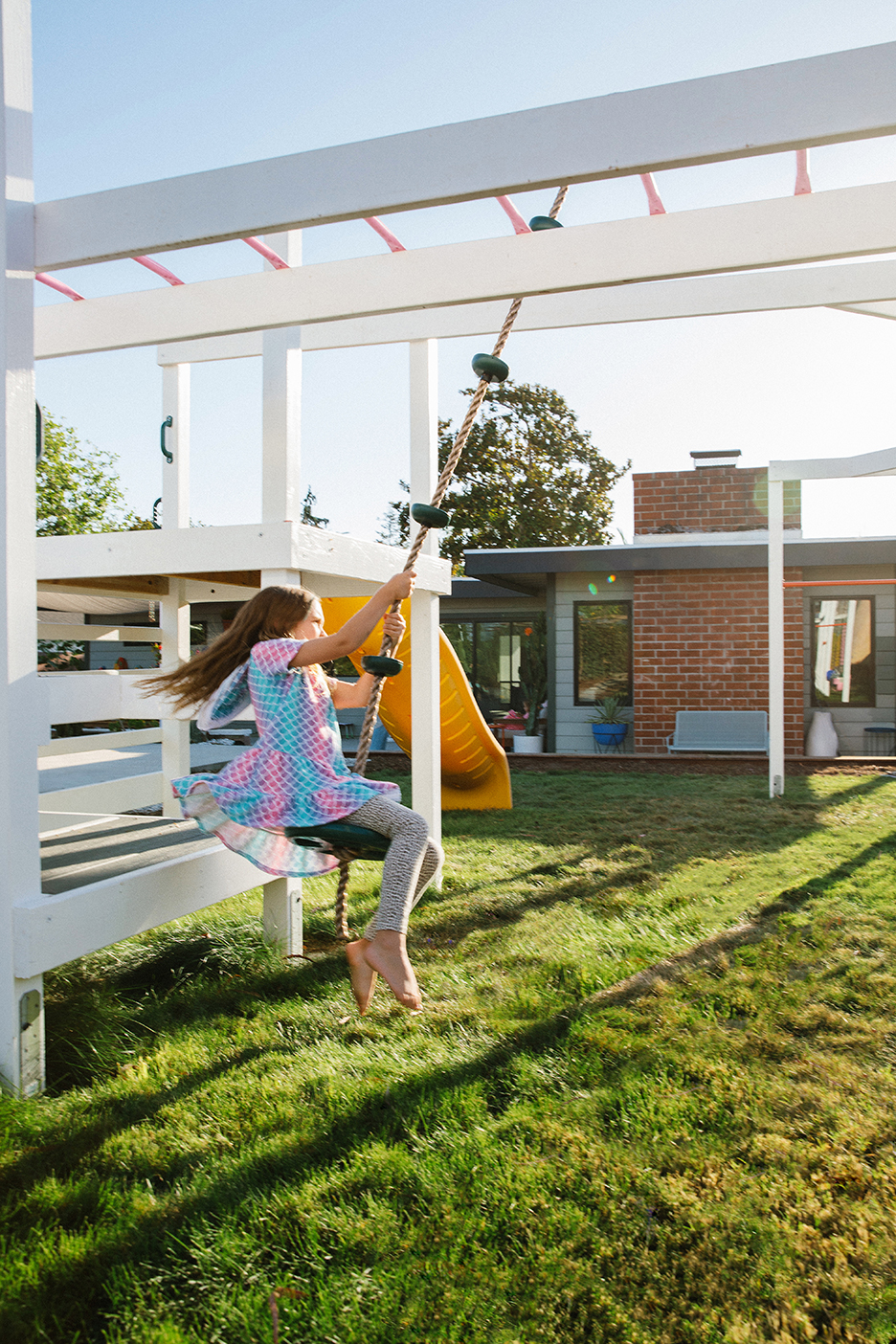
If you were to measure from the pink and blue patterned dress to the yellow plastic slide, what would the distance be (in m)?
3.53

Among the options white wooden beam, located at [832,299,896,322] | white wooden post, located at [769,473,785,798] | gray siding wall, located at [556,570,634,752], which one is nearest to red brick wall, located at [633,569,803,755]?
gray siding wall, located at [556,570,634,752]

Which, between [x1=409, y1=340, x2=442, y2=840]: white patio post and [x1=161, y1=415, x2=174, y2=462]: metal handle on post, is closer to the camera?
[x1=409, y1=340, x2=442, y2=840]: white patio post

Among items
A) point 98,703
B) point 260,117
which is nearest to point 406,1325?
point 98,703

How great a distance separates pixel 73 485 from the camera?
17.5m

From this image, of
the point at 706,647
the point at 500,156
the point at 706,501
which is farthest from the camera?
the point at 706,501

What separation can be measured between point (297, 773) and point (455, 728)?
16.6 ft

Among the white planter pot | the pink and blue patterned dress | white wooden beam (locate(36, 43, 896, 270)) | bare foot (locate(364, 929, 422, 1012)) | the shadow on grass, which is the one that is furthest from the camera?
the white planter pot

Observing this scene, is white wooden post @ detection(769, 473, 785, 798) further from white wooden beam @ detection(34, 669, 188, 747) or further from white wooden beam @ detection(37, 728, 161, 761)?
white wooden beam @ detection(34, 669, 188, 747)

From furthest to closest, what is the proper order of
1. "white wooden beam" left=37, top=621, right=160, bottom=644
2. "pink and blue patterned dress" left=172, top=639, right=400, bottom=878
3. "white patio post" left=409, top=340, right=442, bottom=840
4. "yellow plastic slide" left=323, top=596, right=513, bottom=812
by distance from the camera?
"yellow plastic slide" left=323, top=596, right=513, bottom=812
"white wooden beam" left=37, top=621, right=160, bottom=644
"white patio post" left=409, top=340, right=442, bottom=840
"pink and blue patterned dress" left=172, top=639, right=400, bottom=878

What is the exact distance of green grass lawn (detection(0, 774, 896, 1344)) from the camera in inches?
74.4

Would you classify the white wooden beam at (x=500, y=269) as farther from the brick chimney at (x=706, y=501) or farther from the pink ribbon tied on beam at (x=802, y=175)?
the brick chimney at (x=706, y=501)

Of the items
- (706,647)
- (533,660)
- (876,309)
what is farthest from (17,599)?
(533,660)

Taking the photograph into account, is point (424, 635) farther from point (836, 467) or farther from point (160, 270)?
point (836, 467)

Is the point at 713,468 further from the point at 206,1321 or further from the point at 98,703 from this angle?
the point at 206,1321
